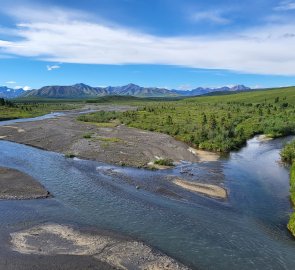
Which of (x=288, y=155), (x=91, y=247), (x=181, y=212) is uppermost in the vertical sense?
(x=288, y=155)

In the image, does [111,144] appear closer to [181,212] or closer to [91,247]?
[181,212]

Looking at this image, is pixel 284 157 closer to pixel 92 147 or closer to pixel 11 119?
pixel 92 147

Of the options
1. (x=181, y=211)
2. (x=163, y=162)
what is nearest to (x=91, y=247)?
(x=181, y=211)


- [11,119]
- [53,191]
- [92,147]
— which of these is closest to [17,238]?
[53,191]

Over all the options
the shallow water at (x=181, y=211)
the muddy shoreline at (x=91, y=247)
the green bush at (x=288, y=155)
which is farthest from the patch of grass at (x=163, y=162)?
the muddy shoreline at (x=91, y=247)

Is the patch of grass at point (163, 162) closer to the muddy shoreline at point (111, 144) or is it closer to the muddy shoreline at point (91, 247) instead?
the muddy shoreline at point (111, 144)

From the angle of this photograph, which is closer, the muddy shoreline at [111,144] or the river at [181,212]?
the river at [181,212]

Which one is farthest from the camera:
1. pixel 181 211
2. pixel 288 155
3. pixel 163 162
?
pixel 288 155
